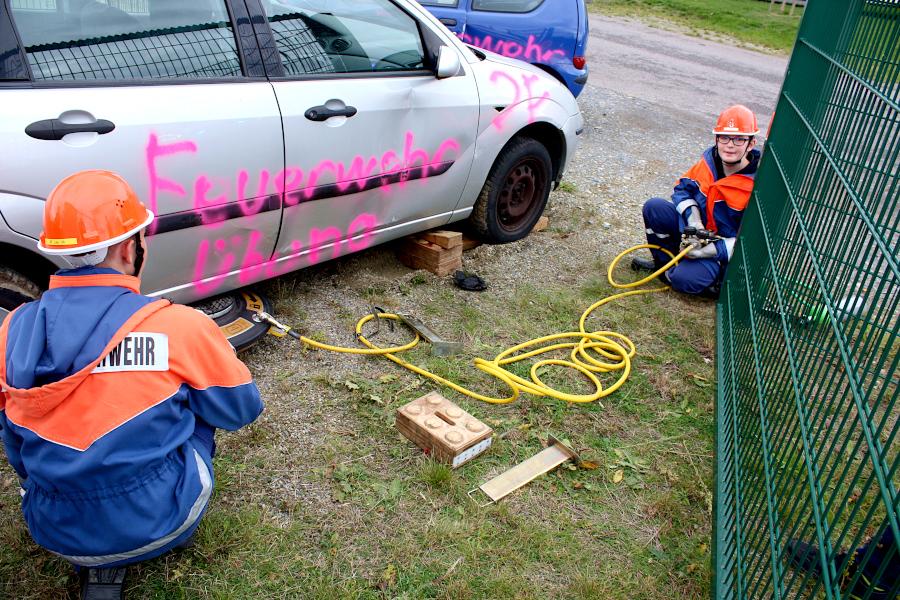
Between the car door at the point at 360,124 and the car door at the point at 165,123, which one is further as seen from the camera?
the car door at the point at 360,124

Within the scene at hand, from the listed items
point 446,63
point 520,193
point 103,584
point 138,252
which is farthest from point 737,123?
point 103,584

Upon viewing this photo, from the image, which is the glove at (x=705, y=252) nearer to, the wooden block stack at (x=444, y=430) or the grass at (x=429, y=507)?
the grass at (x=429, y=507)

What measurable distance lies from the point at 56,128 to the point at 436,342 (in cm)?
193

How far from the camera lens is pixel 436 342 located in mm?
3666

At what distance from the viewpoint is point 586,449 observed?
10.2 ft

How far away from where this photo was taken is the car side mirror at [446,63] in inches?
146

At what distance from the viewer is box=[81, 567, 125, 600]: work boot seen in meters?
2.12

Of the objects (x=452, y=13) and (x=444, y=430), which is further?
(x=452, y=13)

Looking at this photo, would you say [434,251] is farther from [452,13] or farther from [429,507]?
[452,13]

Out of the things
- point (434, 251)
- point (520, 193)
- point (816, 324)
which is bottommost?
point (434, 251)

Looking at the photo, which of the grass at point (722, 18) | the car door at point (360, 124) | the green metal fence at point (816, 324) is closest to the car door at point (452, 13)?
the car door at point (360, 124)

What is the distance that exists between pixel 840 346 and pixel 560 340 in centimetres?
219

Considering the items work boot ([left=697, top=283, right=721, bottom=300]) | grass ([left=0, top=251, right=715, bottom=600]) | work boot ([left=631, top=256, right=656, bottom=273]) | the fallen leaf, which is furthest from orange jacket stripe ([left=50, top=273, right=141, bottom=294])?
work boot ([left=631, top=256, right=656, bottom=273])

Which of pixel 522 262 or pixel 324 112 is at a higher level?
pixel 324 112
